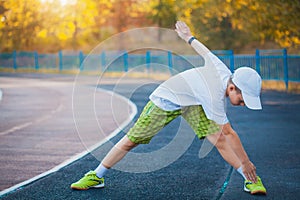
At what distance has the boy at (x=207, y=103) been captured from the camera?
4.36 m

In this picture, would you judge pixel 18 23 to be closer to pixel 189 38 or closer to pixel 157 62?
A: pixel 157 62

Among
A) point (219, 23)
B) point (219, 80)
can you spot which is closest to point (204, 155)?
point (219, 80)

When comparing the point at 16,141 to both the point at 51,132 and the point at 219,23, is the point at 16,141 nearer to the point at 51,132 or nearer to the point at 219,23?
the point at 51,132

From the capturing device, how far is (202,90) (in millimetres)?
4422

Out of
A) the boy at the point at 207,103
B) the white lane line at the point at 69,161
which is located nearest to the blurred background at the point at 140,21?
the white lane line at the point at 69,161

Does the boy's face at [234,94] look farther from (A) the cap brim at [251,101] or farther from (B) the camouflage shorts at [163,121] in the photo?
(B) the camouflage shorts at [163,121]

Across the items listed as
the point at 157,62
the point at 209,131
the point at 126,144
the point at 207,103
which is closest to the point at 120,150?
the point at 126,144

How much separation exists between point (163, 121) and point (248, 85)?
834 mm

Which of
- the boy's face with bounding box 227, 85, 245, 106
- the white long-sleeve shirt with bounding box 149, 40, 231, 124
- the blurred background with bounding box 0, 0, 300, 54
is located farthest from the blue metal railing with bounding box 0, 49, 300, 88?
the blurred background with bounding box 0, 0, 300, 54

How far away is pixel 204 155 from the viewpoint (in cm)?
675

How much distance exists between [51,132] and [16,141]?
104 centimetres

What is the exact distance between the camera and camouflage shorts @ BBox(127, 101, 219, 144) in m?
4.61

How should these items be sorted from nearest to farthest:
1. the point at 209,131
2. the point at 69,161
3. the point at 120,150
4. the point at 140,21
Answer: the point at 209,131, the point at 120,150, the point at 69,161, the point at 140,21

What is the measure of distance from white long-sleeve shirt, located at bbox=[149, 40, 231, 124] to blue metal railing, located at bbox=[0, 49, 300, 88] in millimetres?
543
